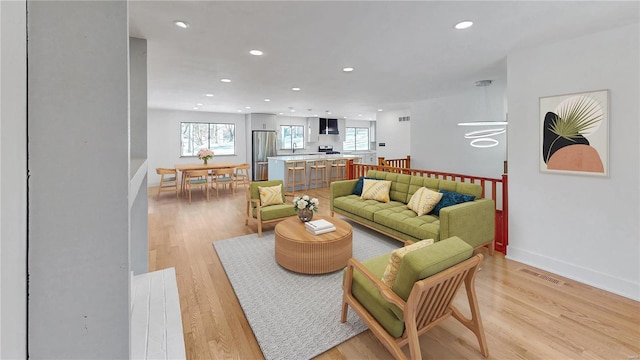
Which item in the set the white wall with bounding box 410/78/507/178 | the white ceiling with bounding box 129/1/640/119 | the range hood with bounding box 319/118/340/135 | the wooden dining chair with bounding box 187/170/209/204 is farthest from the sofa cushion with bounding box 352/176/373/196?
the range hood with bounding box 319/118/340/135

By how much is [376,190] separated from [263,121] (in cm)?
635

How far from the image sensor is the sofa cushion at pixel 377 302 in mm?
1732

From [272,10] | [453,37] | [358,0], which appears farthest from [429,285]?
[453,37]

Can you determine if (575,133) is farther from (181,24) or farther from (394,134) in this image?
(394,134)

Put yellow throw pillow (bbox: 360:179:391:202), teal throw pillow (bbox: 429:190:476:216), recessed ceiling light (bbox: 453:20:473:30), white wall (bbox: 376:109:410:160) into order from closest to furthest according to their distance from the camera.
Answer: recessed ceiling light (bbox: 453:20:473:30) → teal throw pillow (bbox: 429:190:476:216) → yellow throw pillow (bbox: 360:179:391:202) → white wall (bbox: 376:109:410:160)

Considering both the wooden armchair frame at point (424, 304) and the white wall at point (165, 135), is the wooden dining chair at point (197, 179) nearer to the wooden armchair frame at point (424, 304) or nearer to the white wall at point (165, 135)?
the white wall at point (165, 135)

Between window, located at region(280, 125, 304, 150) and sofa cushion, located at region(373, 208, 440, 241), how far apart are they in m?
7.71

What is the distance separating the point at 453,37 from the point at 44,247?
325 cm

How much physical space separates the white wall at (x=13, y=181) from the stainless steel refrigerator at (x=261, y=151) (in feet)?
30.8

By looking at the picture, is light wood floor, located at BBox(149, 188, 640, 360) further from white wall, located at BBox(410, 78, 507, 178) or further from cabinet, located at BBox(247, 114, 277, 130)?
cabinet, located at BBox(247, 114, 277, 130)

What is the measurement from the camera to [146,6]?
2160 mm

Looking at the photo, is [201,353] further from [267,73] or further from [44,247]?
[267,73]

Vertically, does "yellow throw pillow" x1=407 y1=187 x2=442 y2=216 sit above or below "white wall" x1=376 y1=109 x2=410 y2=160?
below

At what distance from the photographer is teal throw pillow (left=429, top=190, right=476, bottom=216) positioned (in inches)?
138
